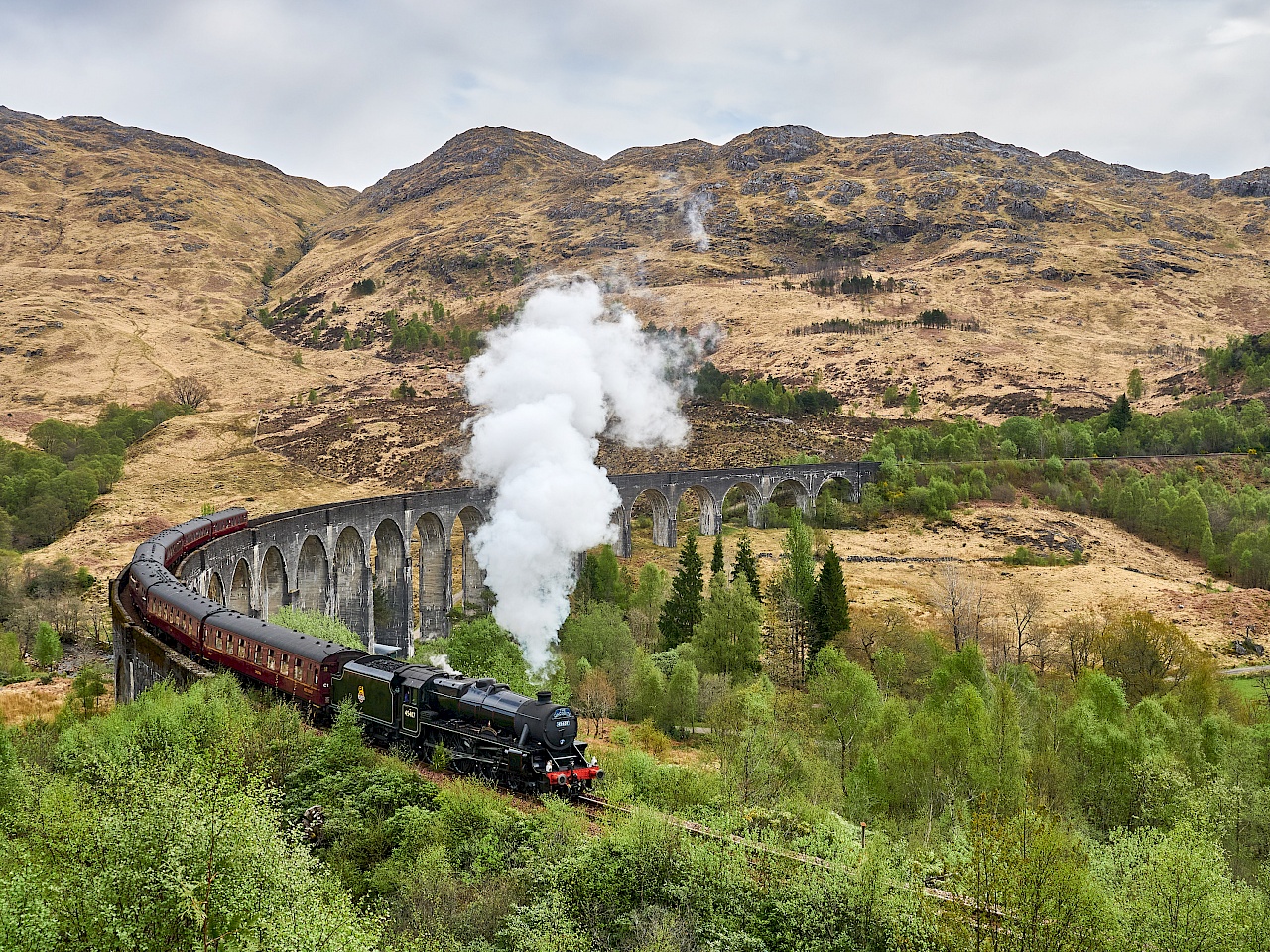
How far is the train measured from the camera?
762 inches

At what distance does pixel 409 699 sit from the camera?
21750 millimetres

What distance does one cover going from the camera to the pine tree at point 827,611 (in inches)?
1922

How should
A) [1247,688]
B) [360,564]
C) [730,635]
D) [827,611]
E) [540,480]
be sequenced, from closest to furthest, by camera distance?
[730,635]
[540,480]
[1247,688]
[827,611]
[360,564]

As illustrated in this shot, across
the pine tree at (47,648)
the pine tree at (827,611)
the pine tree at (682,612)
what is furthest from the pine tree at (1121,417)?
the pine tree at (47,648)

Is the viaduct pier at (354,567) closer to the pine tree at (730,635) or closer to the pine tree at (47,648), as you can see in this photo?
the pine tree at (47,648)

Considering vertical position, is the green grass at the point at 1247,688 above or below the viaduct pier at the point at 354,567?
below

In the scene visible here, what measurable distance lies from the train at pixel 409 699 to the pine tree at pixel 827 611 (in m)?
29.7

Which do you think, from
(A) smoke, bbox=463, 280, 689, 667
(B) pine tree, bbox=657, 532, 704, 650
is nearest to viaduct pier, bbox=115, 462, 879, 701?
(A) smoke, bbox=463, 280, 689, 667

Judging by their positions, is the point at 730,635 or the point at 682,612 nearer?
the point at 730,635

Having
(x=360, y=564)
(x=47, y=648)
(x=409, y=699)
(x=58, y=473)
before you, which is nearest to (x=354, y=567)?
(x=360, y=564)

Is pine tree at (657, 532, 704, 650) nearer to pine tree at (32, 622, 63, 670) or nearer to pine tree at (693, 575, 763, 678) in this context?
pine tree at (693, 575, 763, 678)

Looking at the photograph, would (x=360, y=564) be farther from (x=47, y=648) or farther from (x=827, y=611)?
(x=827, y=611)

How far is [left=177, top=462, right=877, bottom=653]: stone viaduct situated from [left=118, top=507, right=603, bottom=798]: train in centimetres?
995

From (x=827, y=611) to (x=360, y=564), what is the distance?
28881 millimetres
